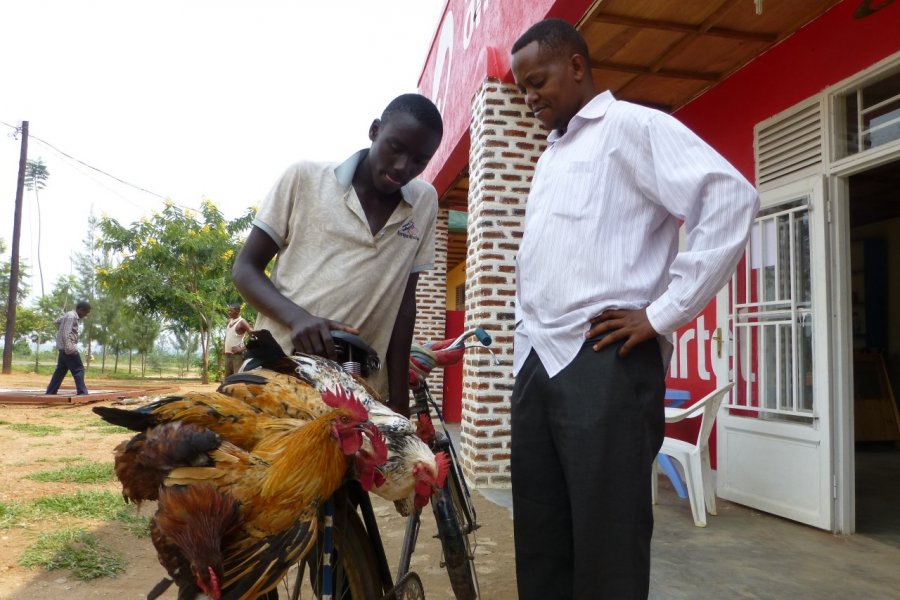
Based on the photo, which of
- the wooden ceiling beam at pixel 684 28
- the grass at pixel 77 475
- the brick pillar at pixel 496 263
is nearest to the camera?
the wooden ceiling beam at pixel 684 28

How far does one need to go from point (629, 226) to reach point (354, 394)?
84 cm

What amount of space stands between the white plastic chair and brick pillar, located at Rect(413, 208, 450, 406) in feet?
17.2

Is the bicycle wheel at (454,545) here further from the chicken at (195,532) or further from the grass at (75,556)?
the grass at (75,556)

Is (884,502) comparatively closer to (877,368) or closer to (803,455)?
(803,455)

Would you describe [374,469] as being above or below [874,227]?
below

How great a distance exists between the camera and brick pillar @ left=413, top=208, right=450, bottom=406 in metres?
9.58

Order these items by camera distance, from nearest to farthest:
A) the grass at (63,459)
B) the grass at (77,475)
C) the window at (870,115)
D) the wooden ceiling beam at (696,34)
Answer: the window at (870,115), the wooden ceiling beam at (696,34), the grass at (77,475), the grass at (63,459)

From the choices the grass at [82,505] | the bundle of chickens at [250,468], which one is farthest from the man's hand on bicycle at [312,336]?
the grass at [82,505]

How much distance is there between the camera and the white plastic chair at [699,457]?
14.0 ft

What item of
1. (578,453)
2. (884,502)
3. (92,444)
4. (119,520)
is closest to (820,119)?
(884,502)

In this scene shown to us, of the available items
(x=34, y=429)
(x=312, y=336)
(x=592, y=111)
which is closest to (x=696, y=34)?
(x=592, y=111)

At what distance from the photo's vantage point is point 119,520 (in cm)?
443

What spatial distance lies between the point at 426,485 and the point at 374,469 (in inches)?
6.6

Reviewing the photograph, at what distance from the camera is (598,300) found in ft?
5.41
